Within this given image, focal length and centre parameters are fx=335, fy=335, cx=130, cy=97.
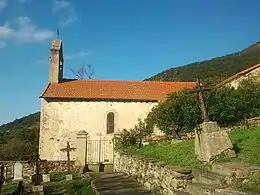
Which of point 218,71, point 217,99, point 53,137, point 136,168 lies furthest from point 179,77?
point 136,168

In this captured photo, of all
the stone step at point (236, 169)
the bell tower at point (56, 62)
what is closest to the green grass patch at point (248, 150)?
the stone step at point (236, 169)

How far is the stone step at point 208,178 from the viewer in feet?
21.1

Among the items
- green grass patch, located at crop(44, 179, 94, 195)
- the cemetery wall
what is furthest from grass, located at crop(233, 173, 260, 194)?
the cemetery wall

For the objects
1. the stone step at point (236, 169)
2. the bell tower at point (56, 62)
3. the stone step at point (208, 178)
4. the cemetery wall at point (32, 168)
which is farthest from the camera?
the bell tower at point (56, 62)

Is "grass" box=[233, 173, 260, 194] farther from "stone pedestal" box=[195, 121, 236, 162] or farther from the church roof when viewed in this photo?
the church roof

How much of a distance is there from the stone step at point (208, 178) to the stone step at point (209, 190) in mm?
151

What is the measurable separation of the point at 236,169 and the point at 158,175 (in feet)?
11.2

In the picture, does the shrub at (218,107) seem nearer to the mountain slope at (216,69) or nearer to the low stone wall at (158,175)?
the low stone wall at (158,175)

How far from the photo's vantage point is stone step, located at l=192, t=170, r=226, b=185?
21.1 ft

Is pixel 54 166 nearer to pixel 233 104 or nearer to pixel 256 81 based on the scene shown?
pixel 233 104

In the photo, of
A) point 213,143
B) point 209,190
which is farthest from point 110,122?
point 209,190

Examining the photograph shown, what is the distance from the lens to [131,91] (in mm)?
32531

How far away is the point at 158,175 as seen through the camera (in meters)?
9.42

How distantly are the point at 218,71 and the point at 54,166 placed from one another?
43651 mm
